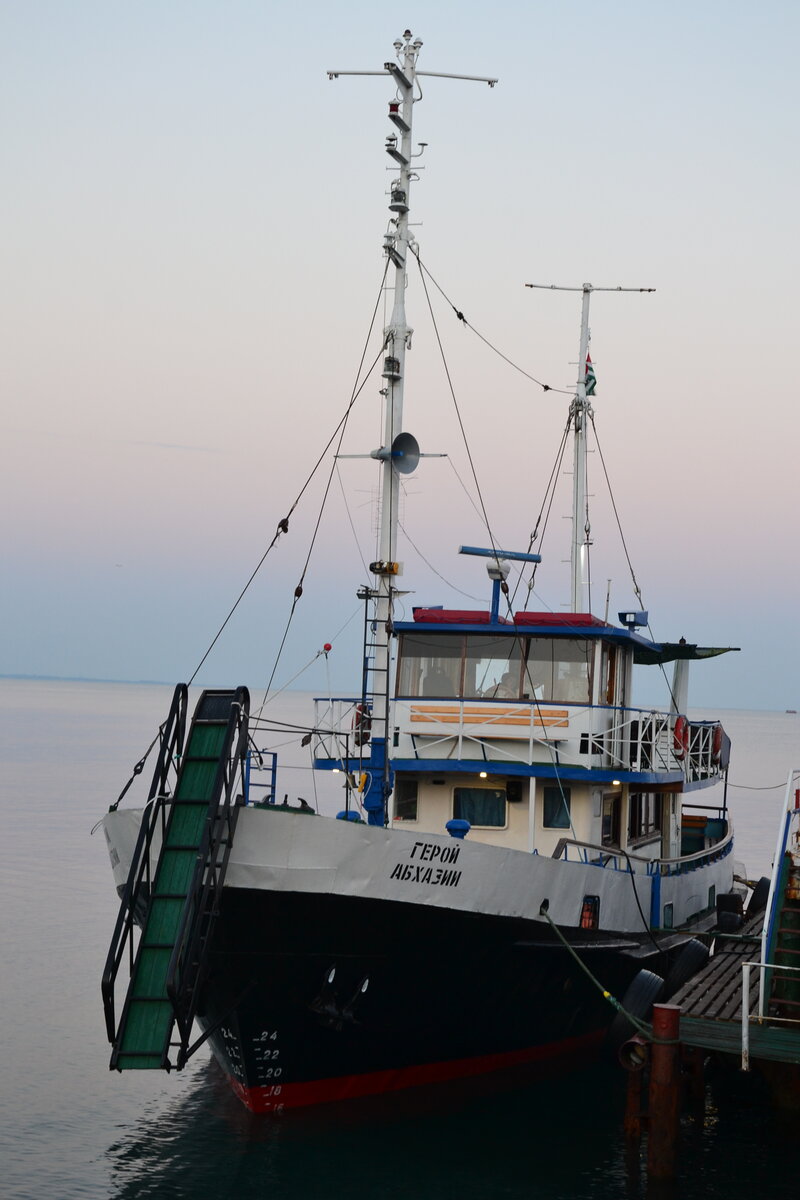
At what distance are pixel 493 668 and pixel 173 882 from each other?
287 inches

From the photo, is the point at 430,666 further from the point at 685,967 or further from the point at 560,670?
the point at 685,967

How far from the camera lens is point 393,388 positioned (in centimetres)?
1934

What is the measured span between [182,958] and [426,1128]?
492cm

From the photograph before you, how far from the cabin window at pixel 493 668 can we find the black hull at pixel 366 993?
4.06 metres

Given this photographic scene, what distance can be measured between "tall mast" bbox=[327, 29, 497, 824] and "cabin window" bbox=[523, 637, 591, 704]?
2.78m

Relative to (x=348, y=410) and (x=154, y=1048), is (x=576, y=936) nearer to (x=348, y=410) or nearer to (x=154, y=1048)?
(x=154, y=1048)

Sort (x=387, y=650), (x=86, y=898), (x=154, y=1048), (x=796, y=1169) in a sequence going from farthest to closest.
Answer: (x=86, y=898) → (x=387, y=650) → (x=796, y=1169) → (x=154, y=1048)

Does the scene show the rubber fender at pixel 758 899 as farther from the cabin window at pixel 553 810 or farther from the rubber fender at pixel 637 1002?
the rubber fender at pixel 637 1002

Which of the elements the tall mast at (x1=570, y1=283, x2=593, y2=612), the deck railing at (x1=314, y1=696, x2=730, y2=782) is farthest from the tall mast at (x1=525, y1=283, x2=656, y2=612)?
the deck railing at (x1=314, y1=696, x2=730, y2=782)

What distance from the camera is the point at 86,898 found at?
36.5 metres

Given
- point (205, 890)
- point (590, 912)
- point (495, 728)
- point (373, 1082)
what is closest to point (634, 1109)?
point (590, 912)

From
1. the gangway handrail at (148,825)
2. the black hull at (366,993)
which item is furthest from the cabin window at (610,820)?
the gangway handrail at (148,825)

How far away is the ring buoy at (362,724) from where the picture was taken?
19062mm

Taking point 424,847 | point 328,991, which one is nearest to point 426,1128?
point 328,991
